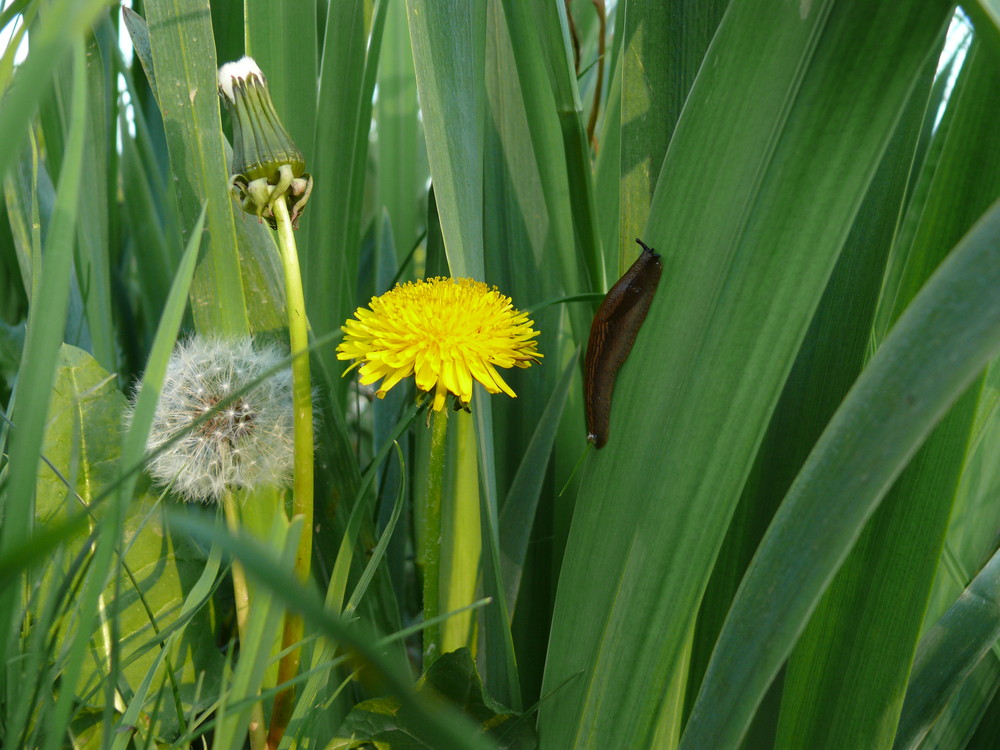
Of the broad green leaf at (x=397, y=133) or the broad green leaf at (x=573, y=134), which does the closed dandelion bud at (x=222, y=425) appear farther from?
the broad green leaf at (x=397, y=133)

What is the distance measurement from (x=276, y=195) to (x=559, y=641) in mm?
362

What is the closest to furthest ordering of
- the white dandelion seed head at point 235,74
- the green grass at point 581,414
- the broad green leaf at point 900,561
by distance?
the green grass at point 581,414
the broad green leaf at point 900,561
the white dandelion seed head at point 235,74

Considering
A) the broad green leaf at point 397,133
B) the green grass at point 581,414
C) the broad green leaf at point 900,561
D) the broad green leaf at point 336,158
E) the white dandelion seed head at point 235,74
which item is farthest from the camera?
the broad green leaf at point 397,133

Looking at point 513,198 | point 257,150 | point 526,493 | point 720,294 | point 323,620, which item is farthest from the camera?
point 513,198

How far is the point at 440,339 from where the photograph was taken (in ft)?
1.58

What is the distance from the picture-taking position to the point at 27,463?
24 centimetres

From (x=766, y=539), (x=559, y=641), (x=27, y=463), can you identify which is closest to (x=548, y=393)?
(x=559, y=641)

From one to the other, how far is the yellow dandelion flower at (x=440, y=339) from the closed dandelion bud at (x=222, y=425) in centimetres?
9

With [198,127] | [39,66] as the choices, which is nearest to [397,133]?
[198,127]

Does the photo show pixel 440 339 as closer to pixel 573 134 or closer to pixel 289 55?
pixel 573 134

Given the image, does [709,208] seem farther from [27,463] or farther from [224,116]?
[224,116]

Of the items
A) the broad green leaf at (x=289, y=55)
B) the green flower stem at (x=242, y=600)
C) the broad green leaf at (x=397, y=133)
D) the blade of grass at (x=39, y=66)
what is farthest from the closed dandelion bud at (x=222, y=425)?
the broad green leaf at (x=397, y=133)

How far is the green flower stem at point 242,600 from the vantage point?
18.9 inches

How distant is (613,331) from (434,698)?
0.92ft
